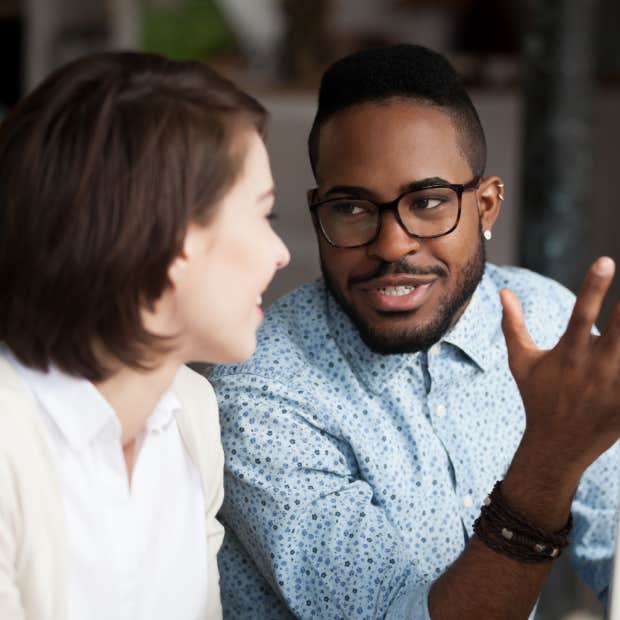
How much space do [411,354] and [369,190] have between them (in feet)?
0.78

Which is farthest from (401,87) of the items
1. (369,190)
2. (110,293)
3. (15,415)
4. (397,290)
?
(15,415)

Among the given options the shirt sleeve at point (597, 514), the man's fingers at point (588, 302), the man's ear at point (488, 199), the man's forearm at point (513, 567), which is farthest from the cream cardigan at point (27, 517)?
the shirt sleeve at point (597, 514)

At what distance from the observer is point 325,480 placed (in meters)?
1.19

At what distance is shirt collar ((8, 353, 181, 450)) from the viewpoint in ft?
3.18

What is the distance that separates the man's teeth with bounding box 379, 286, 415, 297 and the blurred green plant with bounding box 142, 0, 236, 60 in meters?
4.09

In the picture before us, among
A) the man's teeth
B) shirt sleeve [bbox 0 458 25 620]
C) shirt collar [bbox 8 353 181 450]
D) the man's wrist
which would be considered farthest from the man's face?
shirt sleeve [bbox 0 458 25 620]

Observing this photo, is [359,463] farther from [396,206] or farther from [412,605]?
[396,206]

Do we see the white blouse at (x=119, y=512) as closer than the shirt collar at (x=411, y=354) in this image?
Yes

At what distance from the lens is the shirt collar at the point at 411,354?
128 cm

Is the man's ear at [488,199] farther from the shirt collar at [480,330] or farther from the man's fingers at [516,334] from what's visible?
the man's fingers at [516,334]

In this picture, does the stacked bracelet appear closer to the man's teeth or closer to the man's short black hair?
the man's teeth

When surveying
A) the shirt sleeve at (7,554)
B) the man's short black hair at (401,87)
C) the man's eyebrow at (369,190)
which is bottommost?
the shirt sleeve at (7,554)

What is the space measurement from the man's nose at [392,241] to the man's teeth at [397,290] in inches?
1.4

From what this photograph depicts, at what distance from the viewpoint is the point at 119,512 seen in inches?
40.1
